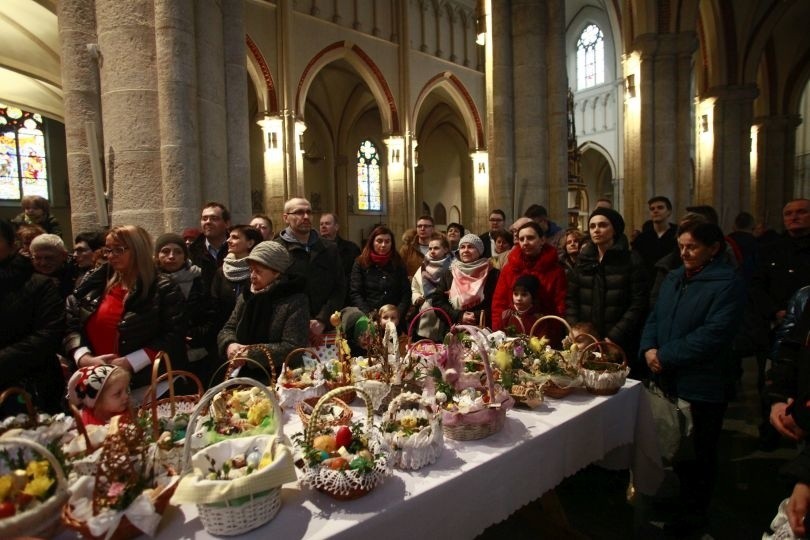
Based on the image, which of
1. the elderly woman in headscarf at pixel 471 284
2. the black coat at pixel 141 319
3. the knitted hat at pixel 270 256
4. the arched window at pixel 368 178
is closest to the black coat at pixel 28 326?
the black coat at pixel 141 319

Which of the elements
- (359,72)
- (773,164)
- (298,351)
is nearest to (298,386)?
(298,351)

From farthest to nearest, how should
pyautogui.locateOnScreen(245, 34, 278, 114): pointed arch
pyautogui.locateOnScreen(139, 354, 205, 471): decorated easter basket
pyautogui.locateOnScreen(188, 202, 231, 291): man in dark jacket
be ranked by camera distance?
pyautogui.locateOnScreen(245, 34, 278, 114): pointed arch
pyautogui.locateOnScreen(188, 202, 231, 291): man in dark jacket
pyautogui.locateOnScreen(139, 354, 205, 471): decorated easter basket

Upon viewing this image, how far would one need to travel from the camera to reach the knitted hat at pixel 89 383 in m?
1.99

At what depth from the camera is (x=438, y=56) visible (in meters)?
17.8

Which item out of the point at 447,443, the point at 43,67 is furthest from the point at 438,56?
the point at 447,443

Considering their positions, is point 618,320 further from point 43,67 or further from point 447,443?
point 43,67

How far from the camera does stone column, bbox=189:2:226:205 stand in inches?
182

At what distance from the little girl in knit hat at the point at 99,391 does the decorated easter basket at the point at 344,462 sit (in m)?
0.84

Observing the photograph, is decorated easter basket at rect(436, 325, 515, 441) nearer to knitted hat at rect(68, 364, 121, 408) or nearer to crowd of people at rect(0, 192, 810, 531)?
crowd of people at rect(0, 192, 810, 531)

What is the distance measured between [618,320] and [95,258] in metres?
4.15

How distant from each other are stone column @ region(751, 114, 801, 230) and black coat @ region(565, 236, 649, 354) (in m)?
18.0

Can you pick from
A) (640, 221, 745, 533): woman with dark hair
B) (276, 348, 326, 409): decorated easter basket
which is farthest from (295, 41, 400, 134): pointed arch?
(640, 221, 745, 533): woman with dark hair

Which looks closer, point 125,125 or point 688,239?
point 688,239

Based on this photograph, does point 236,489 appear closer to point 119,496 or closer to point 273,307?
point 119,496
